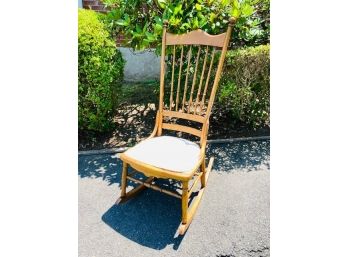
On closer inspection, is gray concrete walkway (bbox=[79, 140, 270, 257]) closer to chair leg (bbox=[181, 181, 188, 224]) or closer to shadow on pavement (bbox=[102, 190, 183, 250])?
A: shadow on pavement (bbox=[102, 190, 183, 250])

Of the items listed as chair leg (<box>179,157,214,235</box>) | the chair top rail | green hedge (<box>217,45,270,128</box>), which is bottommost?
chair leg (<box>179,157,214,235</box>)

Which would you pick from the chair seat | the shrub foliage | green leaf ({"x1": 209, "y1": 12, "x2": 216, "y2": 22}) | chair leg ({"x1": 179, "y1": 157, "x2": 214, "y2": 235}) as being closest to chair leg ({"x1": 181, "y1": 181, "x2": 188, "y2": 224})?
chair leg ({"x1": 179, "y1": 157, "x2": 214, "y2": 235})

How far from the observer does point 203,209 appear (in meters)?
2.38

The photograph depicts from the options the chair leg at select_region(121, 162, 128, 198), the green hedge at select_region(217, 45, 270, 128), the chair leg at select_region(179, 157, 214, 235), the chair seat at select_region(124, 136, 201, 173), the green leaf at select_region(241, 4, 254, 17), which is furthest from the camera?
the green hedge at select_region(217, 45, 270, 128)

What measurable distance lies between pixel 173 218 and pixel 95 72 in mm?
1651

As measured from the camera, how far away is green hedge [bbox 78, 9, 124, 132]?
9.41 feet

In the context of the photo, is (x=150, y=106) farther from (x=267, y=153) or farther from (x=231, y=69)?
(x=267, y=153)

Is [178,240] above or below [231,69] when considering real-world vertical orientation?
below

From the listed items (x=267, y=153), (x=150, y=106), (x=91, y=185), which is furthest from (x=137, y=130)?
→ (x=267, y=153)

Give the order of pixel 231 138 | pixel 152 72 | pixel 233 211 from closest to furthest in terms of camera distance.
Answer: pixel 233 211 < pixel 231 138 < pixel 152 72

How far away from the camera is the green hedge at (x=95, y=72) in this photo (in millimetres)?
2867

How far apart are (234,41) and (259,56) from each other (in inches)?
13.4

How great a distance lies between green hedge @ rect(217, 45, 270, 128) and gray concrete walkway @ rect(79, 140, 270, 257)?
742mm

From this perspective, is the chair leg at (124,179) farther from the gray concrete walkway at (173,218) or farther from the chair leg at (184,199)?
the chair leg at (184,199)
